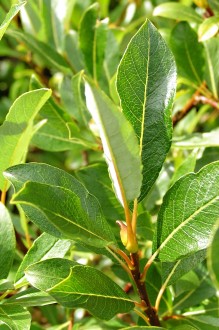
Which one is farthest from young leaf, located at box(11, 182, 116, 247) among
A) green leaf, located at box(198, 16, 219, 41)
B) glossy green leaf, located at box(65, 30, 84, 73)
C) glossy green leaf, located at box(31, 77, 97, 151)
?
glossy green leaf, located at box(65, 30, 84, 73)

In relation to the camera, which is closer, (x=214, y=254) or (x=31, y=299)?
(x=214, y=254)

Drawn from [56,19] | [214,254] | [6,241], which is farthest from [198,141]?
[56,19]

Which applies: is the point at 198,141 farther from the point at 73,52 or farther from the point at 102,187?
the point at 73,52

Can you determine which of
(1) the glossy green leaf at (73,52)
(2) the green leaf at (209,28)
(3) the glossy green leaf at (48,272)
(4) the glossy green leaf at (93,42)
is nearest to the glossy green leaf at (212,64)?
(2) the green leaf at (209,28)

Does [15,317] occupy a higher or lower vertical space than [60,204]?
lower

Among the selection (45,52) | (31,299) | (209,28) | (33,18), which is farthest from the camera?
(33,18)

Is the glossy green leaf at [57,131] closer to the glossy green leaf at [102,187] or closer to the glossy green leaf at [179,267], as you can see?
the glossy green leaf at [102,187]
